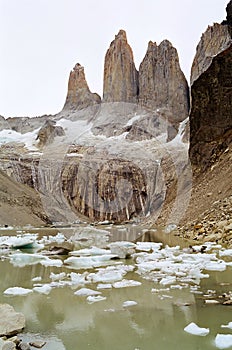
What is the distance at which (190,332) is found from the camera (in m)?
3.80

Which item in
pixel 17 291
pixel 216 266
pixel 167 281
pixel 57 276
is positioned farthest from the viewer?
pixel 216 266

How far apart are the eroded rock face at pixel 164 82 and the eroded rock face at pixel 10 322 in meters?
77.8

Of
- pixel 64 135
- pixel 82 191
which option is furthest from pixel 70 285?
pixel 64 135

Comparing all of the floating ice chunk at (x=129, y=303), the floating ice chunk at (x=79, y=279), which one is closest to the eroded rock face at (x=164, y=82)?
the floating ice chunk at (x=79, y=279)

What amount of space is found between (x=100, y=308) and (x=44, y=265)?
406cm

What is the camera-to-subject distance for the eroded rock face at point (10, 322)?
3778 mm

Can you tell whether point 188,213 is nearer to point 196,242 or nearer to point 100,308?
point 196,242

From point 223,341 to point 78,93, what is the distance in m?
108

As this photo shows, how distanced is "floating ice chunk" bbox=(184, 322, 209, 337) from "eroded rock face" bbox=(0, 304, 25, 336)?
1772 mm

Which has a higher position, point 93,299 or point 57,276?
point 93,299

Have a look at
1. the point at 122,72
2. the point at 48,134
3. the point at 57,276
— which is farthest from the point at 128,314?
the point at 122,72

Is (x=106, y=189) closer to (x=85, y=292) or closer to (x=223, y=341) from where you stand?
(x=85, y=292)

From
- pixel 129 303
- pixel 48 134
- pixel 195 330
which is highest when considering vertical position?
pixel 48 134

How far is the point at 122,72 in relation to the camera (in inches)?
3538
